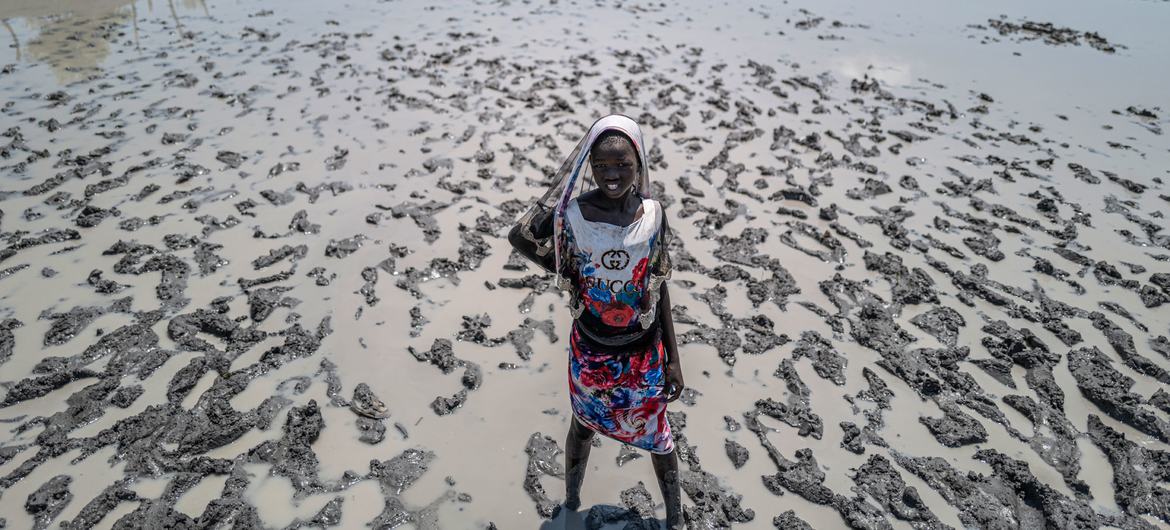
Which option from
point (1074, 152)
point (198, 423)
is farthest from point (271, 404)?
point (1074, 152)

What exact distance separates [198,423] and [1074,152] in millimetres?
9411

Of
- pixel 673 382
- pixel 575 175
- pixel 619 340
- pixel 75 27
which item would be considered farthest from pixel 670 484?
pixel 75 27

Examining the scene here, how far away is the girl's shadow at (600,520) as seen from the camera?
10.4 feet

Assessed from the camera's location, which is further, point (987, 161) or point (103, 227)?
point (987, 161)

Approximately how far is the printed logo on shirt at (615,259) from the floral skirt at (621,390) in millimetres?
352

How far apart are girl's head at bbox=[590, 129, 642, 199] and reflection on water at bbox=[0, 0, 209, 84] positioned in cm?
972

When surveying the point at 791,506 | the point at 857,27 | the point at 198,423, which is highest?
the point at 857,27

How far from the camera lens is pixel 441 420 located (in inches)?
149

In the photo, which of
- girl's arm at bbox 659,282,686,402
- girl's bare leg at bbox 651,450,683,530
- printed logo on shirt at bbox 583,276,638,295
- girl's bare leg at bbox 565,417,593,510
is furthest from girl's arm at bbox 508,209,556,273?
girl's bare leg at bbox 651,450,683,530

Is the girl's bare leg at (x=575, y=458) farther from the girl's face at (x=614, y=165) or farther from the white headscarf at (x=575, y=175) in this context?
the girl's face at (x=614, y=165)

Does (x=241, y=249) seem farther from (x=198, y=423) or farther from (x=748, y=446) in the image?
(x=748, y=446)

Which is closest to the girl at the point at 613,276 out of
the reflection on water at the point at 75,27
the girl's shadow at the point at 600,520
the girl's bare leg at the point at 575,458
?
the girl's bare leg at the point at 575,458

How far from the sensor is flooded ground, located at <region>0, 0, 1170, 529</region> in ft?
11.1

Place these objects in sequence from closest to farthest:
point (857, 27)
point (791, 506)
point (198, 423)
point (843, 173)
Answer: point (791, 506), point (198, 423), point (843, 173), point (857, 27)
